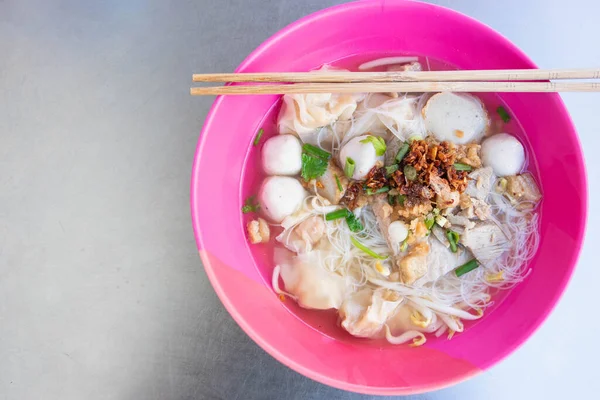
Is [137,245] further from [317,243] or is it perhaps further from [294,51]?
[294,51]

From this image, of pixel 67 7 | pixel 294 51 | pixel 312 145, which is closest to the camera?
pixel 294 51

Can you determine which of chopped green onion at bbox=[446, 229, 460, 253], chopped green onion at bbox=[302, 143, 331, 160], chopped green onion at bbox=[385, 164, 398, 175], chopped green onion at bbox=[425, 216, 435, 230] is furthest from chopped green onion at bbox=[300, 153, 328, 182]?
chopped green onion at bbox=[446, 229, 460, 253]

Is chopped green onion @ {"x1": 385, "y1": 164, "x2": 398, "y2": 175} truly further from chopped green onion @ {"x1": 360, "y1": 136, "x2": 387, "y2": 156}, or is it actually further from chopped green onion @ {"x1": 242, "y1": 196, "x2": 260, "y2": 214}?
chopped green onion @ {"x1": 242, "y1": 196, "x2": 260, "y2": 214}

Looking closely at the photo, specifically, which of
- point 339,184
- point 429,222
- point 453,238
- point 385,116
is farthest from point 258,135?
point 453,238

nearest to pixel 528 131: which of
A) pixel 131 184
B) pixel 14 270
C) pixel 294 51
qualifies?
pixel 294 51

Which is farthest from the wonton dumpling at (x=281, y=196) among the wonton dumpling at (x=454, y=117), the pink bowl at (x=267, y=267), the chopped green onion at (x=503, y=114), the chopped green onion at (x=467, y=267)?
the chopped green onion at (x=503, y=114)

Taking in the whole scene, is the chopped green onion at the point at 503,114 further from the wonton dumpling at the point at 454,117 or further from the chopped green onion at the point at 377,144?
the chopped green onion at the point at 377,144
